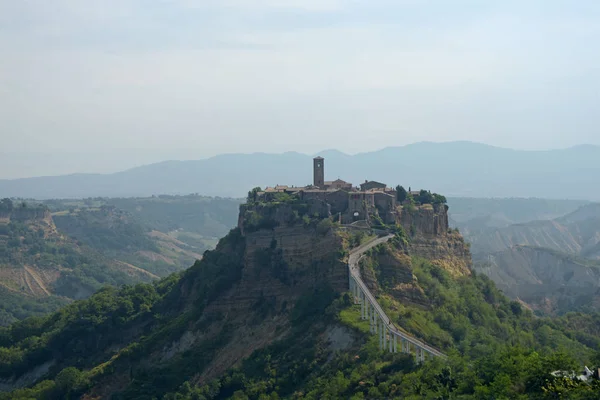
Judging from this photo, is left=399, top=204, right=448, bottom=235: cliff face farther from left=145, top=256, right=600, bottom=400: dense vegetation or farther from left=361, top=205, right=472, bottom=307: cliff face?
left=145, top=256, right=600, bottom=400: dense vegetation

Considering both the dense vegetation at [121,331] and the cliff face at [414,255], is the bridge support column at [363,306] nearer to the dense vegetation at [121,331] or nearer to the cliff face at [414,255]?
the cliff face at [414,255]

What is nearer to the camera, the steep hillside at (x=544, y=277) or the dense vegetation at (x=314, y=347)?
the dense vegetation at (x=314, y=347)

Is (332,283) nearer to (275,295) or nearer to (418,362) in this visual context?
(275,295)

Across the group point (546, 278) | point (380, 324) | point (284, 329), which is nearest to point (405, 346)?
point (380, 324)

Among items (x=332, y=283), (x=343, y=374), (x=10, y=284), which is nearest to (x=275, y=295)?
(x=332, y=283)

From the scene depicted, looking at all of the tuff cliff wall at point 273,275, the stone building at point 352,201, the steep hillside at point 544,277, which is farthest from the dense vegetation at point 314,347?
the steep hillside at point 544,277

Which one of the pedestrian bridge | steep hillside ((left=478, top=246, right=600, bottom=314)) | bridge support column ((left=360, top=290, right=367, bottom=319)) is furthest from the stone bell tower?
steep hillside ((left=478, top=246, right=600, bottom=314))
